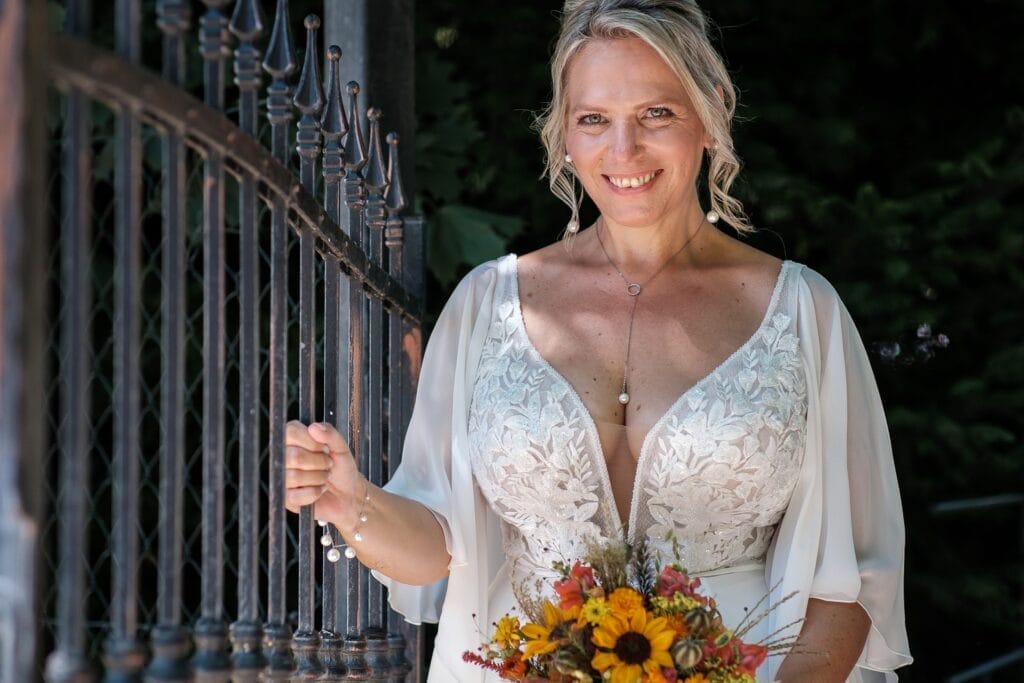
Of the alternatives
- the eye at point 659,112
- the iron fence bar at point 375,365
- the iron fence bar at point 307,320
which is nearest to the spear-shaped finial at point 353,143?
the iron fence bar at point 375,365

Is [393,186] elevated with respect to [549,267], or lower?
elevated

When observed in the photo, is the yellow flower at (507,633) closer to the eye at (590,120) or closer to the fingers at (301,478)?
the fingers at (301,478)

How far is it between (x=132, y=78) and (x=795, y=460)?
64.7 inches

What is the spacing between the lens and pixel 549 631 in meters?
2.31

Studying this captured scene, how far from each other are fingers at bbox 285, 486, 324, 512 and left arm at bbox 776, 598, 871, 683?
0.92 m

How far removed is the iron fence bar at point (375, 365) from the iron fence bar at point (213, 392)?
38.7 inches

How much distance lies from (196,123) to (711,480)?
1.35 m

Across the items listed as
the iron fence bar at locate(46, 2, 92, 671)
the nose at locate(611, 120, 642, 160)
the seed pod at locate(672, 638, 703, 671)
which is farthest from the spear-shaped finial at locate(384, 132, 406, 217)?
the iron fence bar at locate(46, 2, 92, 671)

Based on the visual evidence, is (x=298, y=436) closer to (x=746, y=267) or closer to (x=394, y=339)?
(x=394, y=339)

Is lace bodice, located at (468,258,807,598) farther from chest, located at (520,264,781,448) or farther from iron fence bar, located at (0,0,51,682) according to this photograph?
iron fence bar, located at (0,0,51,682)

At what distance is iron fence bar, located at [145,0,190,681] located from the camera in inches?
68.7

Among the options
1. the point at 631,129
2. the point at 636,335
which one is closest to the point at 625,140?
the point at 631,129

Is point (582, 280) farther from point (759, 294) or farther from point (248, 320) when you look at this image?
point (248, 320)

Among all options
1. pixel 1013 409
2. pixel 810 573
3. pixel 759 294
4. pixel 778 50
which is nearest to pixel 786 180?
pixel 778 50
